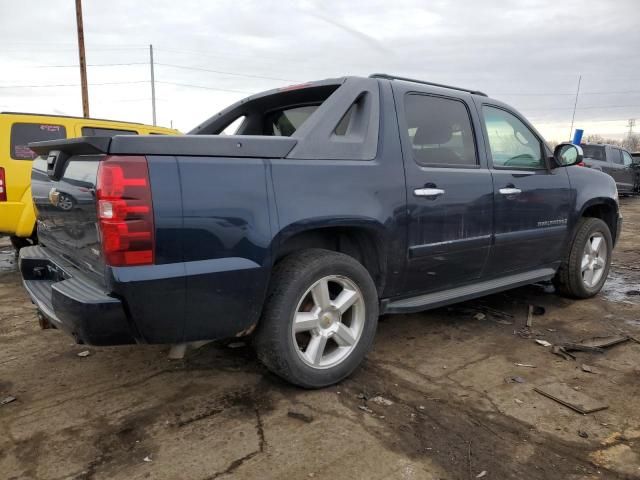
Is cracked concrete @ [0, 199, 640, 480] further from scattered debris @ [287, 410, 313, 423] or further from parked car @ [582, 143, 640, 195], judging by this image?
parked car @ [582, 143, 640, 195]

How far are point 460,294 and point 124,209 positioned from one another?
2.43m

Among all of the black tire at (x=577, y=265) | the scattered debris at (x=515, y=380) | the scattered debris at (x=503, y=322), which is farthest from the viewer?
the black tire at (x=577, y=265)

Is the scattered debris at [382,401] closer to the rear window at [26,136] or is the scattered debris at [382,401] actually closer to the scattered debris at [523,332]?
the scattered debris at [523,332]

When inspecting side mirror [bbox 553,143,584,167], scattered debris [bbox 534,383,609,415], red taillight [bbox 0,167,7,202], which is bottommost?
scattered debris [bbox 534,383,609,415]

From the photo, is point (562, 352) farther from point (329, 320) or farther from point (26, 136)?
point (26, 136)

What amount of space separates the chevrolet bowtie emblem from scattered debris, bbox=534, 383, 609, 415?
295 centimetres

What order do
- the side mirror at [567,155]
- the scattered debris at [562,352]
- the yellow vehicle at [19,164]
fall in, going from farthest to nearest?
the yellow vehicle at [19,164] → the side mirror at [567,155] → the scattered debris at [562,352]

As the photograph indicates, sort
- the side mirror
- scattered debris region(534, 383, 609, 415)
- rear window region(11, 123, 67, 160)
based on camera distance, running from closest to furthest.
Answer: scattered debris region(534, 383, 609, 415) < the side mirror < rear window region(11, 123, 67, 160)

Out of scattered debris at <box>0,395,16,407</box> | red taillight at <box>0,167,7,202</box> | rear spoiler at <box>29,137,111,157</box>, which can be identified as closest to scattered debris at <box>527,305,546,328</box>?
rear spoiler at <box>29,137,111,157</box>

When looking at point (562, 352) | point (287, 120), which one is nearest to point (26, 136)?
point (287, 120)

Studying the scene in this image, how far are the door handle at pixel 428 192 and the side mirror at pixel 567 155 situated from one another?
170 centimetres

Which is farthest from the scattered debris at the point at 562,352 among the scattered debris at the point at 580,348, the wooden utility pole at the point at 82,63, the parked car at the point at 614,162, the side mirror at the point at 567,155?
the wooden utility pole at the point at 82,63

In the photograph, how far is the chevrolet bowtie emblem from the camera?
8.78 ft

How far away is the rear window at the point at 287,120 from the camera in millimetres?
3760
